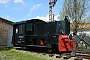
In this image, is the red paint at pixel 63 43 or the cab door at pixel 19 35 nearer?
the red paint at pixel 63 43

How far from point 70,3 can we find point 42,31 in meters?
8.70

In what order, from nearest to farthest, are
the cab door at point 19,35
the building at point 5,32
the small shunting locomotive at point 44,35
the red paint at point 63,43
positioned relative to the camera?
the red paint at point 63,43 < the small shunting locomotive at point 44,35 < the cab door at point 19,35 < the building at point 5,32

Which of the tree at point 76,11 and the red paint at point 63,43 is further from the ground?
the tree at point 76,11

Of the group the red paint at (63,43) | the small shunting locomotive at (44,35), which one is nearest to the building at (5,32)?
the small shunting locomotive at (44,35)

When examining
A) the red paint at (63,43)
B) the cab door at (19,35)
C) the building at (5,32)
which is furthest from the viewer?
the building at (5,32)

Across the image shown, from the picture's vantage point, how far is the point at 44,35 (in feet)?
52.9

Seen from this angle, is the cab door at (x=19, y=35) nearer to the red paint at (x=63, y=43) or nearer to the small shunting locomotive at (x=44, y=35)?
the small shunting locomotive at (x=44, y=35)

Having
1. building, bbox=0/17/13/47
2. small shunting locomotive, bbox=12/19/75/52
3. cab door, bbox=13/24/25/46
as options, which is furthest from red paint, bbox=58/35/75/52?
building, bbox=0/17/13/47

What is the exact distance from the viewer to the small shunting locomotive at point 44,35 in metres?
14.9

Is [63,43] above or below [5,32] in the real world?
below

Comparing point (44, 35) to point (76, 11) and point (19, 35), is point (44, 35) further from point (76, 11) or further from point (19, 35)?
point (76, 11)

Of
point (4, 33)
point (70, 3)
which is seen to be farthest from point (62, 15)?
point (4, 33)

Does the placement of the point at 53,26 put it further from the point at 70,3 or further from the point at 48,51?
the point at 70,3

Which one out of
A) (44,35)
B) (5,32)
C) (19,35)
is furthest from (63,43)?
(5,32)
